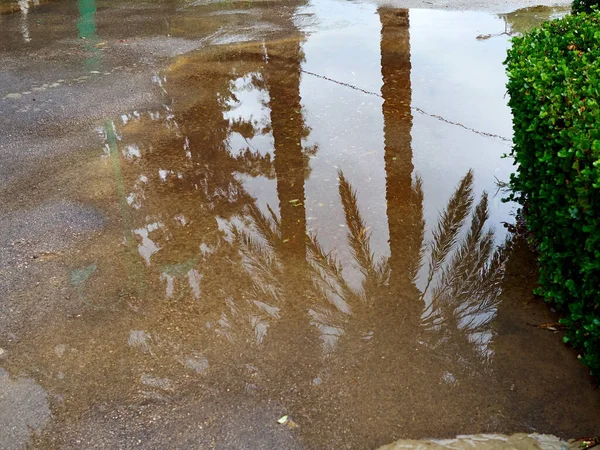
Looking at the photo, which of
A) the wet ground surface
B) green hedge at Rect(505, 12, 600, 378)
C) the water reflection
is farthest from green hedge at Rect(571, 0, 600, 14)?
green hedge at Rect(505, 12, 600, 378)

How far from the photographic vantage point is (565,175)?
367 cm

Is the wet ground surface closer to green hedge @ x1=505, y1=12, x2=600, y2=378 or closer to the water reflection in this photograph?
the water reflection

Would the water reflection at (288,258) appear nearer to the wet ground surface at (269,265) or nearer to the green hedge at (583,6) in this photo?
the wet ground surface at (269,265)

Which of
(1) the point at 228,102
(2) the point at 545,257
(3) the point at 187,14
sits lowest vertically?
(2) the point at 545,257

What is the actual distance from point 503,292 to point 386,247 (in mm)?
956

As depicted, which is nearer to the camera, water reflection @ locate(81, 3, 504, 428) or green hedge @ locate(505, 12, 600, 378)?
green hedge @ locate(505, 12, 600, 378)

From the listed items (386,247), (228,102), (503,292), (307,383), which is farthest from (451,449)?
(228,102)

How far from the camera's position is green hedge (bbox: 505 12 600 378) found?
339cm

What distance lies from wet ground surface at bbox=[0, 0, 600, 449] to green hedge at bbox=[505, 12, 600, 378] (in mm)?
356

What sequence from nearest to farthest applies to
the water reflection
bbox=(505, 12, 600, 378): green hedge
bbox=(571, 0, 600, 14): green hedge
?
bbox=(505, 12, 600, 378): green hedge < the water reflection < bbox=(571, 0, 600, 14): green hedge

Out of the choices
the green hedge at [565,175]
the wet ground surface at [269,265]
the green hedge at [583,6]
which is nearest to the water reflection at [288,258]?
the wet ground surface at [269,265]

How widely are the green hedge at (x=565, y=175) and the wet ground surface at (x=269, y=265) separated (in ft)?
1.17

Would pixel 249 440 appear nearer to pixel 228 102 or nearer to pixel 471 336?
pixel 471 336

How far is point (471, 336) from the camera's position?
3.97m
